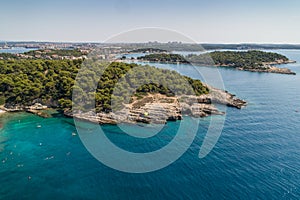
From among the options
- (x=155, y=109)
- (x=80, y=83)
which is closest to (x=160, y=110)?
(x=155, y=109)

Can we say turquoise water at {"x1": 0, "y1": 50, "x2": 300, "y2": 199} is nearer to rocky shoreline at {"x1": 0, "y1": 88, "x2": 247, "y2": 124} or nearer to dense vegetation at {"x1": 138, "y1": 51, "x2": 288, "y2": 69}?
rocky shoreline at {"x1": 0, "y1": 88, "x2": 247, "y2": 124}

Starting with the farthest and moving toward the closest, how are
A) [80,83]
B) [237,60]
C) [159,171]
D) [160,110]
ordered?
[237,60], [80,83], [160,110], [159,171]

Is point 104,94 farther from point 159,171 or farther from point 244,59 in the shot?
point 244,59

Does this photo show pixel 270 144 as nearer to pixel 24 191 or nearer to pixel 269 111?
pixel 269 111

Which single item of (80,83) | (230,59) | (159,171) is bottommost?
(159,171)

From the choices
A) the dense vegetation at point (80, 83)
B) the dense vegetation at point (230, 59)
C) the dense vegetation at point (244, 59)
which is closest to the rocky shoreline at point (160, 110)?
the dense vegetation at point (80, 83)

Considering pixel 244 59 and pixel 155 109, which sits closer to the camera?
pixel 155 109

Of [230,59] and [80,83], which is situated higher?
[230,59]
